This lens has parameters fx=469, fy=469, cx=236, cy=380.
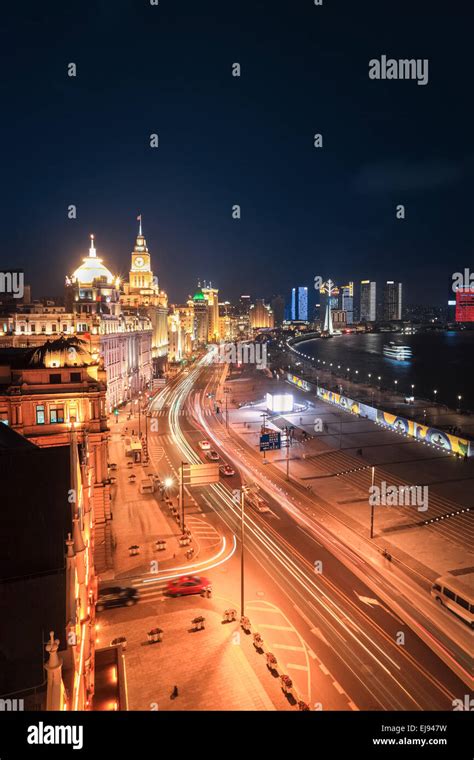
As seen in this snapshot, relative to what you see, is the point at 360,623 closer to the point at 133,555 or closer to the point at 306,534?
the point at 306,534

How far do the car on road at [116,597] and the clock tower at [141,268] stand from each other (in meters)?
125

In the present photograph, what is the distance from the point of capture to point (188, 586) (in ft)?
85.4

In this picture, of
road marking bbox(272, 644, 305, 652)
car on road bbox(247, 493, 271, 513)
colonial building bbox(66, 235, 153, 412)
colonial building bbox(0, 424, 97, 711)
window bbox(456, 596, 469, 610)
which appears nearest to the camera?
colonial building bbox(0, 424, 97, 711)

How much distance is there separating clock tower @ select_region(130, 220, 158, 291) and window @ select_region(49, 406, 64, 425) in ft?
377

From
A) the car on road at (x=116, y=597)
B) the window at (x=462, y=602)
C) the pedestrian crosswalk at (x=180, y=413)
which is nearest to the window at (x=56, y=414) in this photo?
the car on road at (x=116, y=597)

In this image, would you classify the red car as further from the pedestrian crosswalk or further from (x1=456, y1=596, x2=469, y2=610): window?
the pedestrian crosswalk

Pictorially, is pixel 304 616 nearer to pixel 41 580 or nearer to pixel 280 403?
pixel 41 580

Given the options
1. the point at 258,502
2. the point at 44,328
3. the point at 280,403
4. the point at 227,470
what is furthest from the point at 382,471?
the point at 44,328

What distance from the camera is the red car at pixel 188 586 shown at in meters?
25.8

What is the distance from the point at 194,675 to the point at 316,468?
30015 mm

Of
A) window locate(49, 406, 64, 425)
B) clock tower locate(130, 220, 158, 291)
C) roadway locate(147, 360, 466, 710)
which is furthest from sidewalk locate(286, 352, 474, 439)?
clock tower locate(130, 220, 158, 291)

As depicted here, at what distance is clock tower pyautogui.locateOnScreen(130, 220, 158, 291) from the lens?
476 ft

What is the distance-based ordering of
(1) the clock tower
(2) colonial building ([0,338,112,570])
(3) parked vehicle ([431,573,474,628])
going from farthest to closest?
(1) the clock tower < (2) colonial building ([0,338,112,570]) < (3) parked vehicle ([431,573,474,628])
